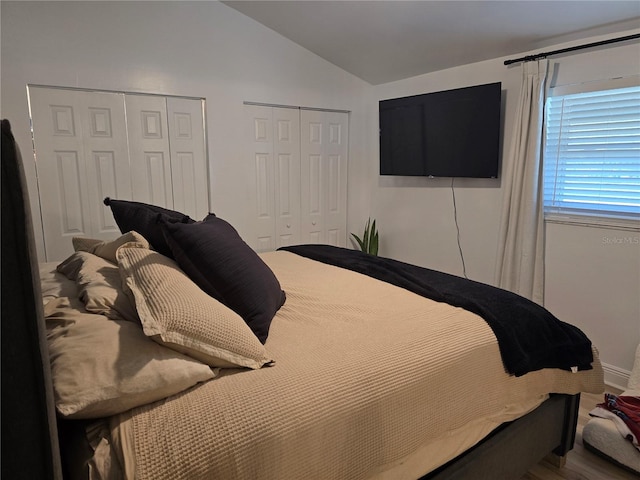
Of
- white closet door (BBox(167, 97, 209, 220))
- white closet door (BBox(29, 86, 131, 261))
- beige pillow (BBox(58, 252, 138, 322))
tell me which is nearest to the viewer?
beige pillow (BBox(58, 252, 138, 322))

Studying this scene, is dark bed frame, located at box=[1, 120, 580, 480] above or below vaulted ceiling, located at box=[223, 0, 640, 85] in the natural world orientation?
below

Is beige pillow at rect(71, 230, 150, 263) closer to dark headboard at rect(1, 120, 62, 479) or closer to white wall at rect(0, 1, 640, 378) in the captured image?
dark headboard at rect(1, 120, 62, 479)

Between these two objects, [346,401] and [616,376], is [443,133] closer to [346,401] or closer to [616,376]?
[616,376]

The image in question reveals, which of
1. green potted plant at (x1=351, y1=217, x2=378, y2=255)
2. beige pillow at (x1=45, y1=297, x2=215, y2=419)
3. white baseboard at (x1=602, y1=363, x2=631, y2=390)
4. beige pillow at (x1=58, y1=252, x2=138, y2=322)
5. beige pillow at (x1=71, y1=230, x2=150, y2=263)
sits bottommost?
white baseboard at (x1=602, y1=363, x2=631, y2=390)

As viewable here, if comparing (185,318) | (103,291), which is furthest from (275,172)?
(185,318)

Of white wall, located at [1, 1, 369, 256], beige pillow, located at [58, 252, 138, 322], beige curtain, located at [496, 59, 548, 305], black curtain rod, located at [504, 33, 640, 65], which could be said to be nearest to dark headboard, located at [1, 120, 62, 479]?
beige pillow, located at [58, 252, 138, 322]

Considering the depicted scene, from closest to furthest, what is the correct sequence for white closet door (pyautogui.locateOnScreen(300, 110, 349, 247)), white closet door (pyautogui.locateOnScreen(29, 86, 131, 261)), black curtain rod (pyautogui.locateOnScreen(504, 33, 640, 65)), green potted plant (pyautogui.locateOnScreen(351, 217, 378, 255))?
1. black curtain rod (pyautogui.locateOnScreen(504, 33, 640, 65))
2. white closet door (pyautogui.locateOnScreen(29, 86, 131, 261))
3. white closet door (pyautogui.locateOnScreen(300, 110, 349, 247))
4. green potted plant (pyautogui.locateOnScreen(351, 217, 378, 255))

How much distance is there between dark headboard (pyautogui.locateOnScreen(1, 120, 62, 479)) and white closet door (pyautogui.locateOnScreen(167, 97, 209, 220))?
2715 mm

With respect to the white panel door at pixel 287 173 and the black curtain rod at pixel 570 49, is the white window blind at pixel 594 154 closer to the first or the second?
the black curtain rod at pixel 570 49

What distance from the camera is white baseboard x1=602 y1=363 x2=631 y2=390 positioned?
266 centimetres

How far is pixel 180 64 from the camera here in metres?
3.25

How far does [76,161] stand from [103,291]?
6.73 ft

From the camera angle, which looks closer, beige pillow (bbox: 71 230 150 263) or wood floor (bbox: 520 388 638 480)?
beige pillow (bbox: 71 230 150 263)

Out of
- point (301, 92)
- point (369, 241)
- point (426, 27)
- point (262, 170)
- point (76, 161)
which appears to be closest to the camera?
point (76, 161)
